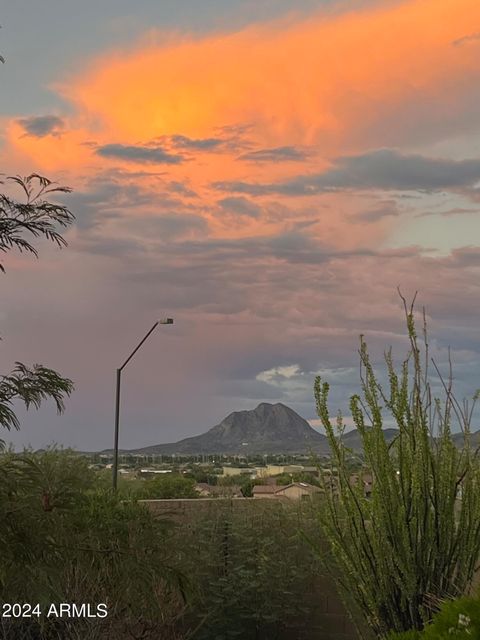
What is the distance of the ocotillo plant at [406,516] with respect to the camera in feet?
29.7

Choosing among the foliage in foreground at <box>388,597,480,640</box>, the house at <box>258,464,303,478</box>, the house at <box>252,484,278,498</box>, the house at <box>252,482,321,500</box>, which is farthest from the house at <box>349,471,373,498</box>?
the house at <box>252,484,278,498</box>

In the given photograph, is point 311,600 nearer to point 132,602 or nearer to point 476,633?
point 132,602

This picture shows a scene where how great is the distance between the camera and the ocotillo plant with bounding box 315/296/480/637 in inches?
356

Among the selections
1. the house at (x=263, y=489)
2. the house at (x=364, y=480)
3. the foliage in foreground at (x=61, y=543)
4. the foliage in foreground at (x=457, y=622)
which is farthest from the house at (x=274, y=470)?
the foliage in foreground at (x=457, y=622)

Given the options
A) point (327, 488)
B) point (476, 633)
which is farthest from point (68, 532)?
point (476, 633)

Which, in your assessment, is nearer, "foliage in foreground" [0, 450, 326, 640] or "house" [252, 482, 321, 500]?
"foliage in foreground" [0, 450, 326, 640]

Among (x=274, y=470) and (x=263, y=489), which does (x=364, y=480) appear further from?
(x=263, y=489)

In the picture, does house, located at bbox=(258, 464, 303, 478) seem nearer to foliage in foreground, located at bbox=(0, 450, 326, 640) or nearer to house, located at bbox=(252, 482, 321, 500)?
house, located at bbox=(252, 482, 321, 500)

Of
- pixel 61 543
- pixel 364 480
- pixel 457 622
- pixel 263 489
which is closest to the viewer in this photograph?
pixel 457 622

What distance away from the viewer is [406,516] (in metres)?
9.05

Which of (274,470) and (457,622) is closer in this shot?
(457,622)

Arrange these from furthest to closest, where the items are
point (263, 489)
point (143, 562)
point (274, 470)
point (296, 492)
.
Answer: point (263, 489)
point (274, 470)
point (296, 492)
point (143, 562)

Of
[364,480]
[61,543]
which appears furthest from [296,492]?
[61,543]

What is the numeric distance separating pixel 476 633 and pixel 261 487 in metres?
29.2
